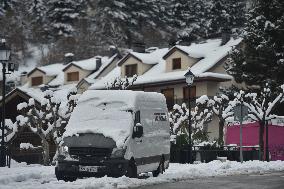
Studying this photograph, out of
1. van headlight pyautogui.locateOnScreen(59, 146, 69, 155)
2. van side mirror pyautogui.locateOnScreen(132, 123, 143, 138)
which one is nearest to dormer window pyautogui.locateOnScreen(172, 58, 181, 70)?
van side mirror pyautogui.locateOnScreen(132, 123, 143, 138)

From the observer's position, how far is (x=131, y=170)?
605 inches

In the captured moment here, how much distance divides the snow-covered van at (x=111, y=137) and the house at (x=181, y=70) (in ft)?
87.4

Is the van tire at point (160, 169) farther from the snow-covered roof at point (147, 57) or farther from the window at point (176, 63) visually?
the snow-covered roof at point (147, 57)

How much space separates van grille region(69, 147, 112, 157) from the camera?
14875mm

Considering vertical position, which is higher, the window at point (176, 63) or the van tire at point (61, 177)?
the window at point (176, 63)

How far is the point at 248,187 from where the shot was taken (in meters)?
14.0

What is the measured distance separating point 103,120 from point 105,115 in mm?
177

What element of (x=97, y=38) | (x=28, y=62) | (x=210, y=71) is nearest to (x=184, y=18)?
(x=97, y=38)

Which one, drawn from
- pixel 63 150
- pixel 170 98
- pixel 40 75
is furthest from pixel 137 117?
pixel 40 75

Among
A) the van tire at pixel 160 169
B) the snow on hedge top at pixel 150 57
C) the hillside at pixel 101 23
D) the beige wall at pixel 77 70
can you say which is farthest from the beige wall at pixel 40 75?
the van tire at pixel 160 169

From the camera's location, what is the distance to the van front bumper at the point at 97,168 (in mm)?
14703

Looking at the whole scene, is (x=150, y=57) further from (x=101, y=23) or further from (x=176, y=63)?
(x=101, y=23)

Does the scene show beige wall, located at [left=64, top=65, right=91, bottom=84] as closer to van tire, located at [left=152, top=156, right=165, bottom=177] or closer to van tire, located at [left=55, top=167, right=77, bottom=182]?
van tire, located at [left=152, top=156, right=165, bottom=177]

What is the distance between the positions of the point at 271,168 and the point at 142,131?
8535 mm
